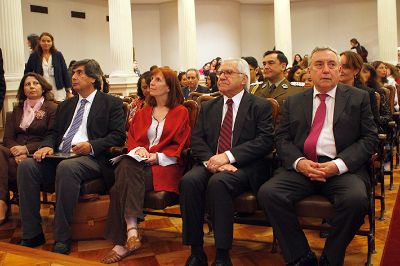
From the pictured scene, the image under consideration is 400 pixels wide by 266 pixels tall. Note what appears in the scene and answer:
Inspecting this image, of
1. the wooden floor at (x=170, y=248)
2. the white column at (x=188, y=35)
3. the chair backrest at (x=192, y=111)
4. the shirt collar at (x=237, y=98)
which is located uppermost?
the white column at (x=188, y=35)

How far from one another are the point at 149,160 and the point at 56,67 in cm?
426

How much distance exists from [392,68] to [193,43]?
6634 millimetres

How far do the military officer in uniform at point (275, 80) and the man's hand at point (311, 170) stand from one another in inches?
57.3

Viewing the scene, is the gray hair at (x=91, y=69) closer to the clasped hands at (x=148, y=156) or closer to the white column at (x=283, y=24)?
the clasped hands at (x=148, y=156)

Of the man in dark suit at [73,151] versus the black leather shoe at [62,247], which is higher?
the man in dark suit at [73,151]

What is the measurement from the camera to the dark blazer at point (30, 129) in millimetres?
3975

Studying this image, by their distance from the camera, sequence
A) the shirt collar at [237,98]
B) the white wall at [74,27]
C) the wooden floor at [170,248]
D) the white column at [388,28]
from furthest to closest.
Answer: the white wall at [74,27] → the white column at [388,28] → the shirt collar at [237,98] → the wooden floor at [170,248]

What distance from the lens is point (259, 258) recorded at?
3061 millimetres

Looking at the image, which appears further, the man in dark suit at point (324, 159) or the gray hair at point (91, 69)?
the gray hair at point (91, 69)

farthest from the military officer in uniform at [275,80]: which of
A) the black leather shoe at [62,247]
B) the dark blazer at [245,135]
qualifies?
the black leather shoe at [62,247]

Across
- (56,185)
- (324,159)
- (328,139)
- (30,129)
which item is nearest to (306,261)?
(324,159)

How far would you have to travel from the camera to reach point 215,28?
17.7 metres

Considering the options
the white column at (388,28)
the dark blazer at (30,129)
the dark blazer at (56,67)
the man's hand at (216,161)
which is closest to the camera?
the man's hand at (216,161)

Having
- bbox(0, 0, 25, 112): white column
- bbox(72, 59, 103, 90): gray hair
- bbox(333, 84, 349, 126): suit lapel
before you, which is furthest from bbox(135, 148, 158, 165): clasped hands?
bbox(0, 0, 25, 112): white column
